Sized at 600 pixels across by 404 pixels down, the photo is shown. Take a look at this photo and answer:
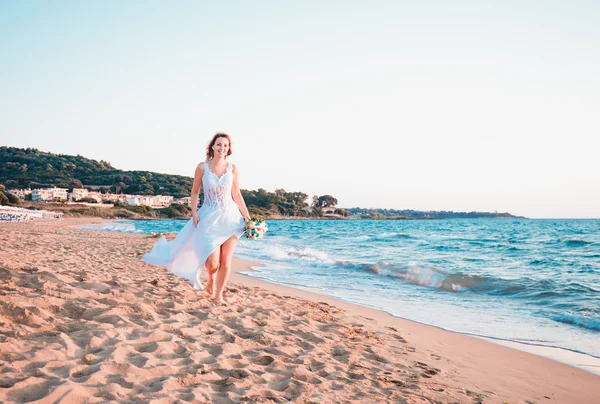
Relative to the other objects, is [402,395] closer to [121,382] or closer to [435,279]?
[121,382]

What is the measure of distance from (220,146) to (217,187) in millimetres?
538

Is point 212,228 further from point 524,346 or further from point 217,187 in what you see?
point 524,346

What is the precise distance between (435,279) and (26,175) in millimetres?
114805

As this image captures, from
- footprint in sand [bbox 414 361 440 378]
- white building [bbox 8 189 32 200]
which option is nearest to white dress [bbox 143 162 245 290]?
footprint in sand [bbox 414 361 440 378]

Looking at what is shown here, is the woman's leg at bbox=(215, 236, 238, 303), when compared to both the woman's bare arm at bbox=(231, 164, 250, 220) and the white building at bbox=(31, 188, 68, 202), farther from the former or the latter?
the white building at bbox=(31, 188, 68, 202)

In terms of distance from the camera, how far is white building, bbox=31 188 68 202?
84.2m

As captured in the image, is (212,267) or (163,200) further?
(163,200)

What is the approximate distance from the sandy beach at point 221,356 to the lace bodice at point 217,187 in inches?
51.3

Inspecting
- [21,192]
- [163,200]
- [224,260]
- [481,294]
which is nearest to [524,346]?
[224,260]

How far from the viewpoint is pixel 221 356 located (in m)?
3.68

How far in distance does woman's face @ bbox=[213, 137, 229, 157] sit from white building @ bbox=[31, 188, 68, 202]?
9158 centimetres

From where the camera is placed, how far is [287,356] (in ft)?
13.0

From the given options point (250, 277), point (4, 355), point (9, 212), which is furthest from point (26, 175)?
point (4, 355)

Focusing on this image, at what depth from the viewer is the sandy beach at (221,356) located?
2943mm
